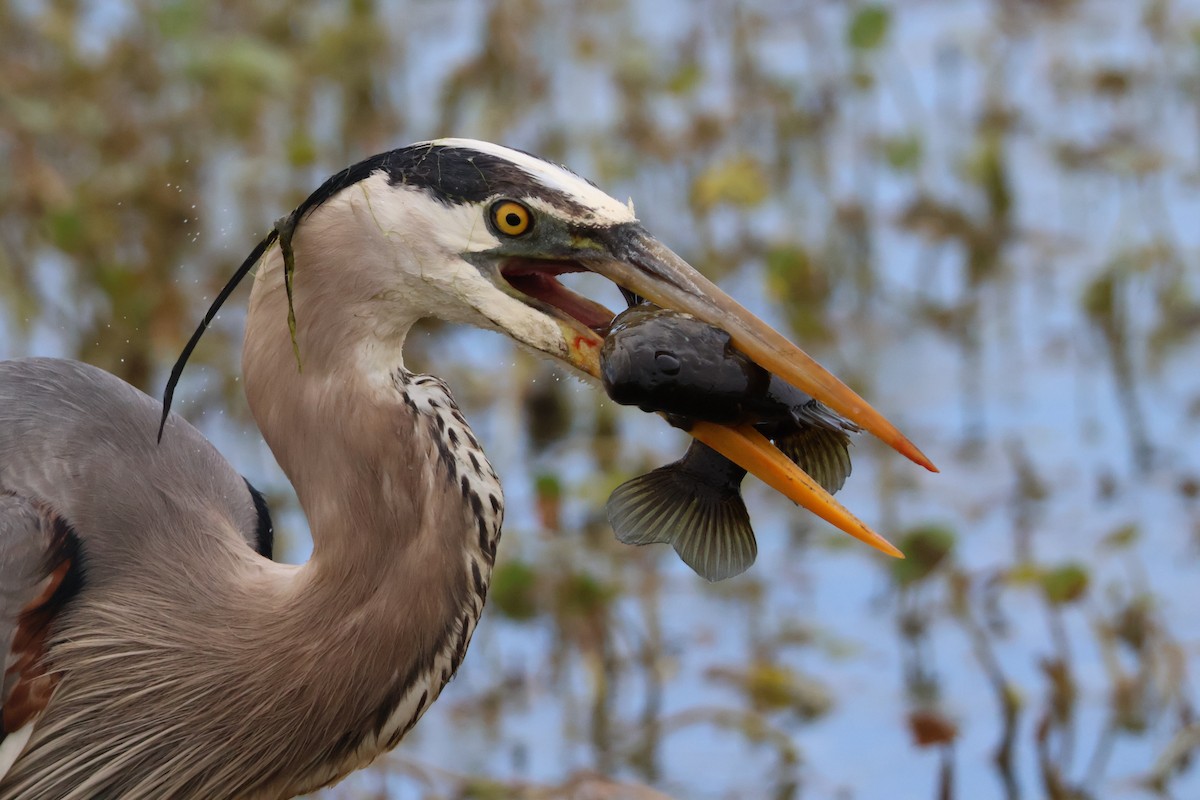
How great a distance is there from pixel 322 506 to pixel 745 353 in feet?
1.89

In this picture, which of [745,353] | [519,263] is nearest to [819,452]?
[745,353]

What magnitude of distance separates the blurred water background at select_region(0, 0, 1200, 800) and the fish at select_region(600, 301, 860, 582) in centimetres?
99

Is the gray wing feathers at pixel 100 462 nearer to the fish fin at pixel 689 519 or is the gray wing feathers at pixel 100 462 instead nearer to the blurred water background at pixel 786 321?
the fish fin at pixel 689 519

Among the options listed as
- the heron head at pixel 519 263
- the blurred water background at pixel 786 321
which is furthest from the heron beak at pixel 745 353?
the blurred water background at pixel 786 321

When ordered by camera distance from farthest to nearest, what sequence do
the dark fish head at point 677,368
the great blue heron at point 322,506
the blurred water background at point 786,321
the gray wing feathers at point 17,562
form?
the blurred water background at point 786,321 → the gray wing feathers at point 17,562 → the great blue heron at point 322,506 → the dark fish head at point 677,368

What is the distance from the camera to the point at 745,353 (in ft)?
7.84

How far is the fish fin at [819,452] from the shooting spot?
2.46 m

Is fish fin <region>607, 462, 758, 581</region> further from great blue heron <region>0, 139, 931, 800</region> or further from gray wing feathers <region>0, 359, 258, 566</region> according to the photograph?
gray wing feathers <region>0, 359, 258, 566</region>

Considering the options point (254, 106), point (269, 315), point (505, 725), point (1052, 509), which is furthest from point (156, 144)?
point (269, 315)

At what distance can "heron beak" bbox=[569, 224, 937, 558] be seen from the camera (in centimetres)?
238

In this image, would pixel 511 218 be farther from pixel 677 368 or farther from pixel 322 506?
pixel 322 506

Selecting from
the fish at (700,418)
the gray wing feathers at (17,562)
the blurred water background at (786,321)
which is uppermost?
the blurred water background at (786,321)

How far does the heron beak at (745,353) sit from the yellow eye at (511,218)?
3.2 inches

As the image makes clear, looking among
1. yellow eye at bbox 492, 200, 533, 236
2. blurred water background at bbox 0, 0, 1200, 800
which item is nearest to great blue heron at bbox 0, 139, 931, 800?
yellow eye at bbox 492, 200, 533, 236
